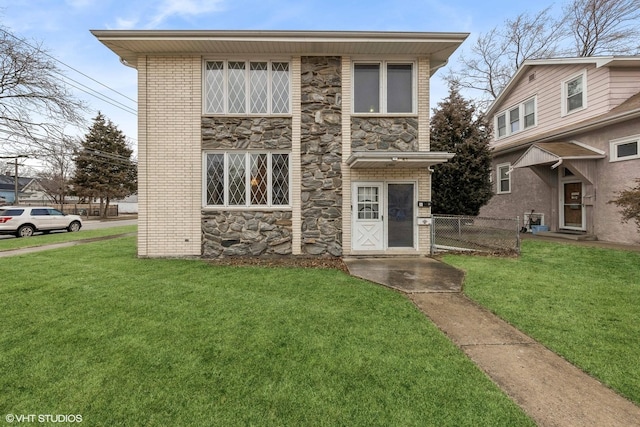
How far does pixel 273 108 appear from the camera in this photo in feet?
26.2

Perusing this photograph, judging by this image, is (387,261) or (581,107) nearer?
(387,261)

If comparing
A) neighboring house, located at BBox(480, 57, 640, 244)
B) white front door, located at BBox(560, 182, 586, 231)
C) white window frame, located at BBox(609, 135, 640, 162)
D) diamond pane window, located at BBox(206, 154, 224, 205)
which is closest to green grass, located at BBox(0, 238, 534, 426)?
diamond pane window, located at BBox(206, 154, 224, 205)

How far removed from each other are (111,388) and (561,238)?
532 inches

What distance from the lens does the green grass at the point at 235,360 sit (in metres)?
2.18

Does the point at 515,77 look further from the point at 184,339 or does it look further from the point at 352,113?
the point at 184,339

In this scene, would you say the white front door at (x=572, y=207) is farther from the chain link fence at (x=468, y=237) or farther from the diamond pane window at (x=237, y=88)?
the diamond pane window at (x=237, y=88)

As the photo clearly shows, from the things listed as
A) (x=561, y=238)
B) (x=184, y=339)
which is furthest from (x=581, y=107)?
(x=184, y=339)

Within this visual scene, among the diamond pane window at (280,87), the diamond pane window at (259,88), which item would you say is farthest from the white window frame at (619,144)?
the diamond pane window at (259,88)

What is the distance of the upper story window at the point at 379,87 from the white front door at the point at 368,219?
226 cm

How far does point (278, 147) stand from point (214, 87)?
2456 mm

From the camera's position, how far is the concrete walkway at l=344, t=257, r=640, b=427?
7.17ft

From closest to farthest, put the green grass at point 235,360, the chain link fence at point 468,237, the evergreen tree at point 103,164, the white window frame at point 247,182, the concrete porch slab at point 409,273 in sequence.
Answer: the green grass at point 235,360, the concrete porch slab at point 409,273, the white window frame at point 247,182, the chain link fence at point 468,237, the evergreen tree at point 103,164

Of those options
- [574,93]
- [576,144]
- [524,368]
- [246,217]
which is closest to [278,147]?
[246,217]

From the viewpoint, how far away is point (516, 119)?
14.4m
